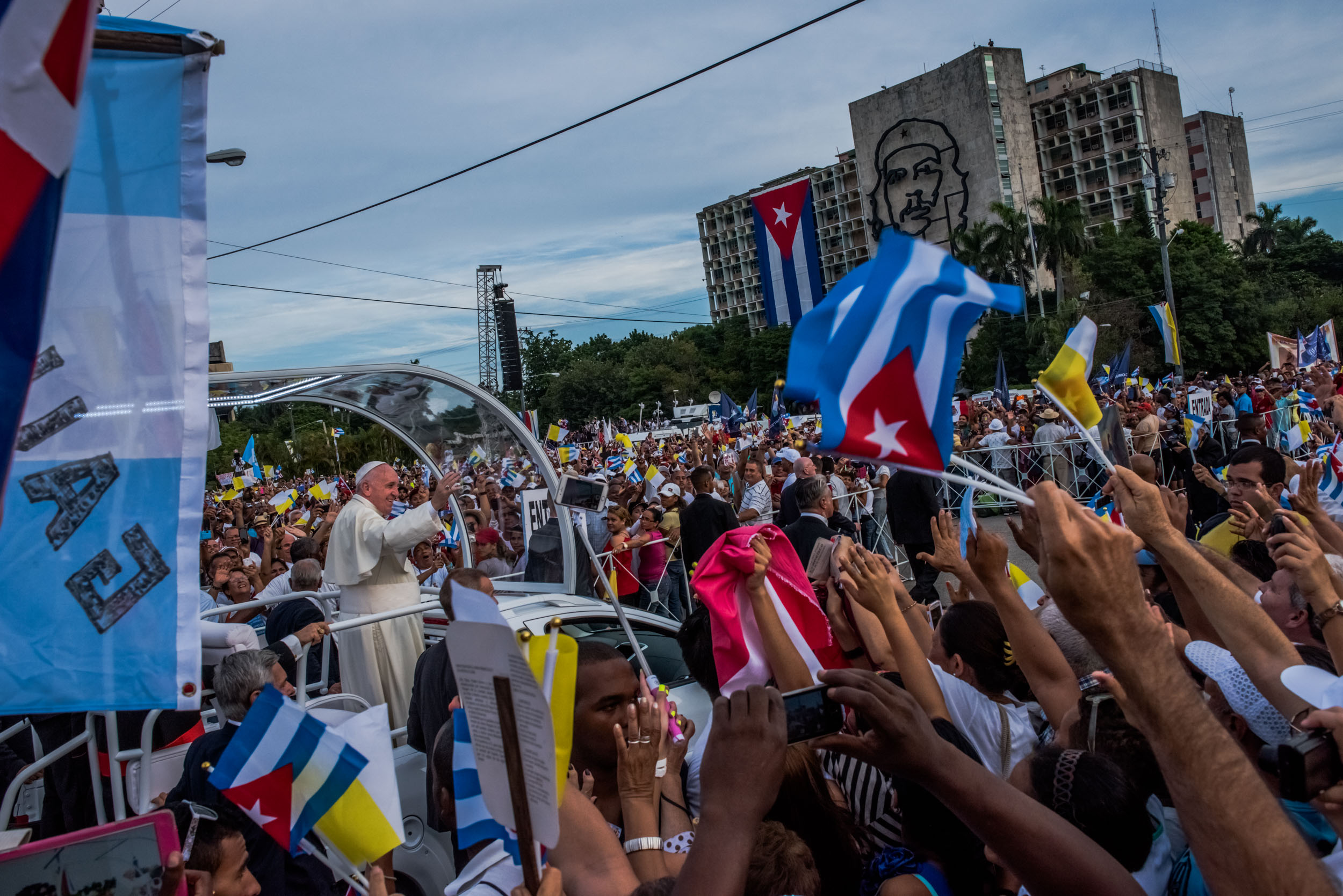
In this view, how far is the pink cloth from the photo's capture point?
12.3 feet

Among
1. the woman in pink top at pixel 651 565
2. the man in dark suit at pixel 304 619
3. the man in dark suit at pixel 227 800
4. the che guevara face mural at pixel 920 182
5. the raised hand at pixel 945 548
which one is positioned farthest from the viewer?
the che guevara face mural at pixel 920 182

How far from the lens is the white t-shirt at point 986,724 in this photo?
3.18 metres

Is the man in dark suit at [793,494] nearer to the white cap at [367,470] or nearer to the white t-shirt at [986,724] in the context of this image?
the white cap at [367,470]

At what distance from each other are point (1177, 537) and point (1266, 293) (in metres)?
66.2

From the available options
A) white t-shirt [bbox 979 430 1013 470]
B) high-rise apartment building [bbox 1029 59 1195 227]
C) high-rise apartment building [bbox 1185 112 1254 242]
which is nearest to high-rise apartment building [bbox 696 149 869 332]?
high-rise apartment building [bbox 1029 59 1195 227]

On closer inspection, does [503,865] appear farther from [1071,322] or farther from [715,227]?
[715,227]

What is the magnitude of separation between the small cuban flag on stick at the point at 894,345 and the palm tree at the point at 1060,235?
2613 inches

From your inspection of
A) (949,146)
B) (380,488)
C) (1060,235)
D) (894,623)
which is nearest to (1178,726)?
Answer: (894,623)

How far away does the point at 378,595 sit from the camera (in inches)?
250

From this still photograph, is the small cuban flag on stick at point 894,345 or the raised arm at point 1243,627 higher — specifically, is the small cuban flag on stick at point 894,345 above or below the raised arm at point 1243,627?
above

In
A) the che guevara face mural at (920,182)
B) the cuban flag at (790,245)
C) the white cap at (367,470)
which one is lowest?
the white cap at (367,470)

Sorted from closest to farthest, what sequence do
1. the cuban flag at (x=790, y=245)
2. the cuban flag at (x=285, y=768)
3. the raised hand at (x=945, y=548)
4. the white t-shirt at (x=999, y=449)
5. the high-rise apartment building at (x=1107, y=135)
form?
1. the cuban flag at (x=285, y=768)
2. the raised hand at (x=945, y=548)
3. the cuban flag at (x=790, y=245)
4. the white t-shirt at (x=999, y=449)
5. the high-rise apartment building at (x=1107, y=135)

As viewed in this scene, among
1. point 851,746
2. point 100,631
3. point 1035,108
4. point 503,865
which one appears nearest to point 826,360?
point 851,746

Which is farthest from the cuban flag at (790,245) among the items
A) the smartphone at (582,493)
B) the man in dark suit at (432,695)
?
the man in dark suit at (432,695)
